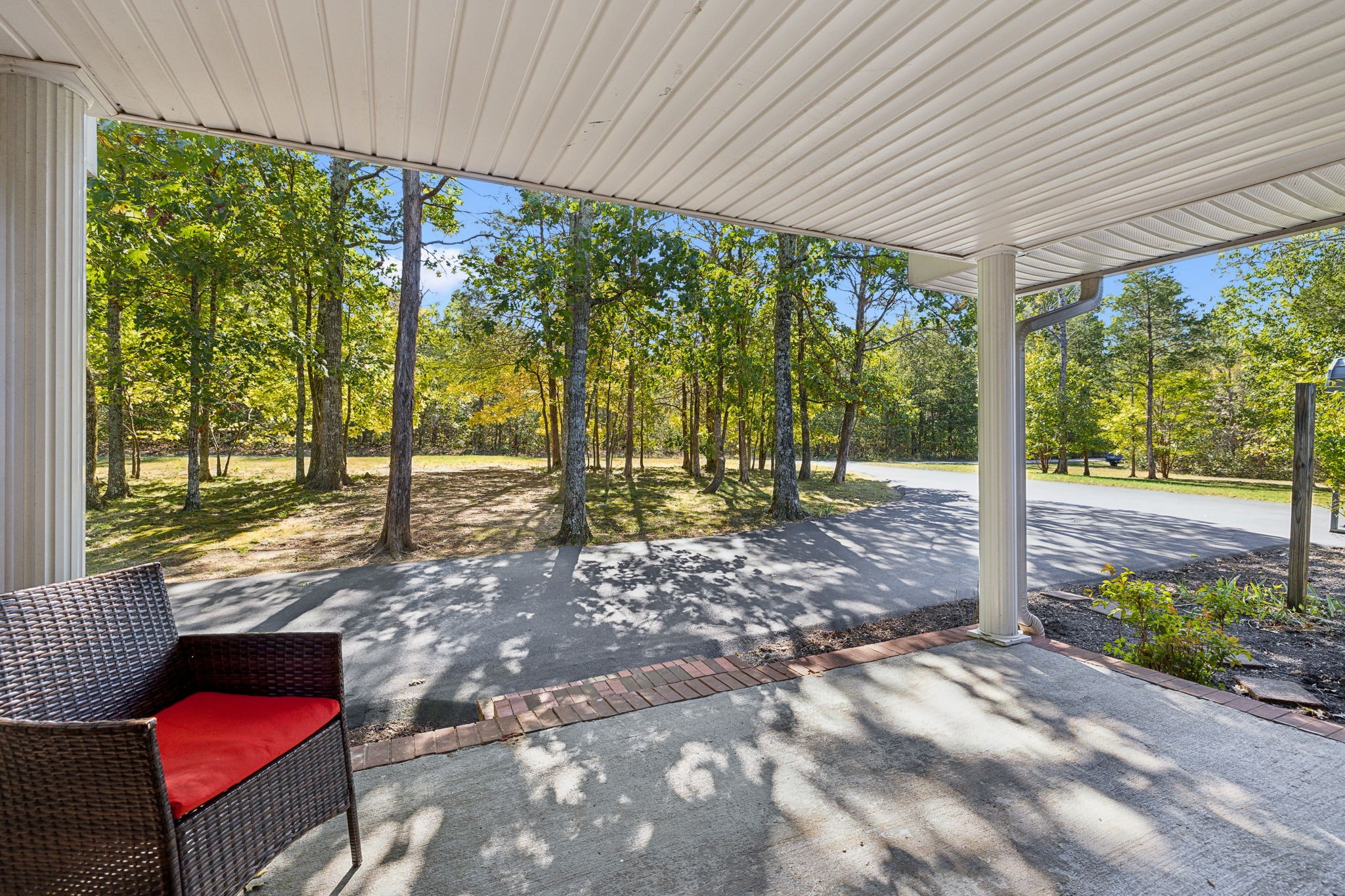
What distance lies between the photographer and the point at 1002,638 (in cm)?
341

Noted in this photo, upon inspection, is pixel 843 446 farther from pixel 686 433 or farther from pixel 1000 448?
pixel 1000 448

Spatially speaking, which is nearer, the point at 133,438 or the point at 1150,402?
the point at 133,438

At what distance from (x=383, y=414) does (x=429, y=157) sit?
1309 cm

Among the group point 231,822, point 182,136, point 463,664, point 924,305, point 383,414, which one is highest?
point 182,136

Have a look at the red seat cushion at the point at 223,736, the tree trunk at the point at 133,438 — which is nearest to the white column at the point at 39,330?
the red seat cushion at the point at 223,736

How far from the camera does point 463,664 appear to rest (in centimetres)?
337

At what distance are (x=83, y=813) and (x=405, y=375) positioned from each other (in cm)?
571

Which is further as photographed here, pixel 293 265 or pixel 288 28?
pixel 293 265

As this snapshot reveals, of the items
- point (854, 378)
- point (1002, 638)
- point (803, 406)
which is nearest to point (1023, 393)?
point (1002, 638)

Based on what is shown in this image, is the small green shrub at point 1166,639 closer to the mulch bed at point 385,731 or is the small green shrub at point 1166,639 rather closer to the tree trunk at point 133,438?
the mulch bed at point 385,731

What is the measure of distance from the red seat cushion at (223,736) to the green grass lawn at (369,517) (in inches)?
185

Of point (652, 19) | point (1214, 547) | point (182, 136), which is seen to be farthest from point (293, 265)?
point (1214, 547)

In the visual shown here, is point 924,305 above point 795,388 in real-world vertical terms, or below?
above

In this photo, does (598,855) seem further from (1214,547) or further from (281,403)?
(281,403)
